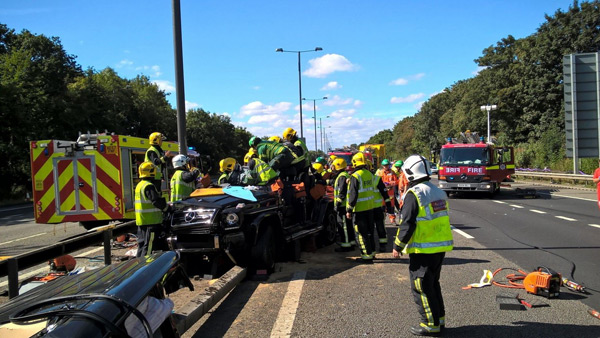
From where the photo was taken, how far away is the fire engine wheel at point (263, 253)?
5.97 m

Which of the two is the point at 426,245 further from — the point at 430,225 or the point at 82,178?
the point at 82,178

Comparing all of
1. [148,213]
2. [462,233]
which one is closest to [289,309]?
[148,213]

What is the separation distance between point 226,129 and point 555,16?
4379 cm

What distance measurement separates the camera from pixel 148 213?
246 inches

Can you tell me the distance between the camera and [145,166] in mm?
6418

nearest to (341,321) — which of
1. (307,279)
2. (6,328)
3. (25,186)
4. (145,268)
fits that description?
(307,279)

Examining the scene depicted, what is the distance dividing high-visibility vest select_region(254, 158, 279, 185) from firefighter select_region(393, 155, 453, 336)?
3.21 m

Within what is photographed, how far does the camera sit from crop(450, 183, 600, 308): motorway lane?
22.0 feet

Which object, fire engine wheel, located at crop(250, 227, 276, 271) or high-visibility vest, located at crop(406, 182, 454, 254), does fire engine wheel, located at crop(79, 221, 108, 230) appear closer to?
fire engine wheel, located at crop(250, 227, 276, 271)

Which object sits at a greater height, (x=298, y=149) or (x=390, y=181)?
(x=298, y=149)

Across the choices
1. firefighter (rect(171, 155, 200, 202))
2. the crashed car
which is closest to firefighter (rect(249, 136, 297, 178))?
the crashed car

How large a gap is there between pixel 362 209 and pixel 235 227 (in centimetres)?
258

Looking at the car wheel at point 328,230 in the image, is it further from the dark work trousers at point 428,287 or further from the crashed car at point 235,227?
the dark work trousers at point 428,287

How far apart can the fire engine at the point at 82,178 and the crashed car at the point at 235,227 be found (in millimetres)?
4248
